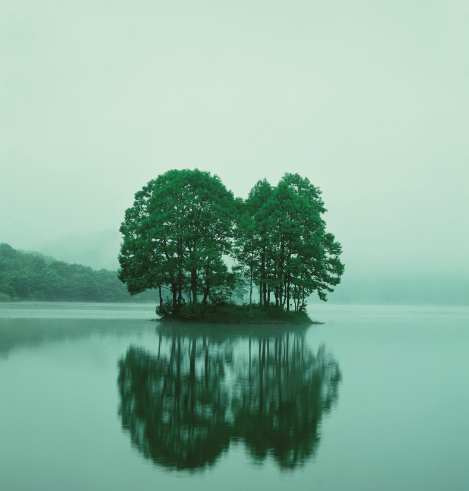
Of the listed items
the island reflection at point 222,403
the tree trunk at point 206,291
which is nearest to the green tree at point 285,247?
the tree trunk at point 206,291

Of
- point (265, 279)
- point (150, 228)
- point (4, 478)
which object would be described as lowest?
point (4, 478)

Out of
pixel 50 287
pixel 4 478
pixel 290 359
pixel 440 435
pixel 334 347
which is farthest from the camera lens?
pixel 50 287

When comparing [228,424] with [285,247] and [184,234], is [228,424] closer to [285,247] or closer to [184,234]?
[184,234]

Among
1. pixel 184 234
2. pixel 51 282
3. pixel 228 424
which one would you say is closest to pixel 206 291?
pixel 184 234

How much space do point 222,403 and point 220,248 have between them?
35721 mm

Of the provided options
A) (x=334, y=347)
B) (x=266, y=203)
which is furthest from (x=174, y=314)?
(x=334, y=347)

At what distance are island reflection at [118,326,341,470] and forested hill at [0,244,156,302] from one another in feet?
343

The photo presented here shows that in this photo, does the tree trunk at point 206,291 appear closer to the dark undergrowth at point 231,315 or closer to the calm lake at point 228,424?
the dark undergrowth at point 231,315

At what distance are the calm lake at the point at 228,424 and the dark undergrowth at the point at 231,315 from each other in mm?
25621

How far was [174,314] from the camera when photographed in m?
47.4

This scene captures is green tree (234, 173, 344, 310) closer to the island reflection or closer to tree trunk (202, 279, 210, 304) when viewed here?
tree trunk (202, 279, 210, 304)

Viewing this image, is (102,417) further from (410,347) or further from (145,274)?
(145,274)

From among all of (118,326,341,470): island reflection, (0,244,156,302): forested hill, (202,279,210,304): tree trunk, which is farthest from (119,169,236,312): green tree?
(0,244,156,302): forested hill

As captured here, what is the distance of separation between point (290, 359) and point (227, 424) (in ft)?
36.4
